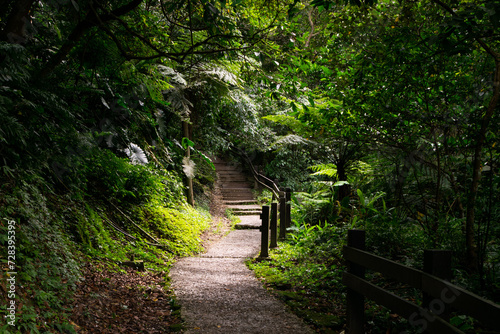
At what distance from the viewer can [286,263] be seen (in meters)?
6.45

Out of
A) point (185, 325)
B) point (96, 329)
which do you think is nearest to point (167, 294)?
point (185, 325)

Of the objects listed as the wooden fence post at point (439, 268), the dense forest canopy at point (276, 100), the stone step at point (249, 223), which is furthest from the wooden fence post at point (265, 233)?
the wooden fence post at point (439, 268)

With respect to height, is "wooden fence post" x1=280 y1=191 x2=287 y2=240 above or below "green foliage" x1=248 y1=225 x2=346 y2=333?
above

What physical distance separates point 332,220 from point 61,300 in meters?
5.85

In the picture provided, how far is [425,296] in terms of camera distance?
2.46 m

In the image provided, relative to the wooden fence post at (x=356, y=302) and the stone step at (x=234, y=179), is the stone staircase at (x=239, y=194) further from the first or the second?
the wooden fence post at (x=356, y=302)

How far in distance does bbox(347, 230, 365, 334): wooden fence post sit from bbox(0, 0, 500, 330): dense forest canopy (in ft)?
4.84

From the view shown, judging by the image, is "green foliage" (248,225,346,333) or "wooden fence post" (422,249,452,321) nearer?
"wooden fence post" (422,249,452,321)

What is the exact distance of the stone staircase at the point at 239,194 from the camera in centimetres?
1329

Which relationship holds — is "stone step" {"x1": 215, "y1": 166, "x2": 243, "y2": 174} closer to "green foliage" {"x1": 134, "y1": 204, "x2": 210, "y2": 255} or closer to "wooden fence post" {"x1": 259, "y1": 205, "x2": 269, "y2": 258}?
"green foliage" {"x1": 134, "y1": 204, "x2": 210, "y2": 255}

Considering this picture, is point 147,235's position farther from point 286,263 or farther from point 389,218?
point 389,218

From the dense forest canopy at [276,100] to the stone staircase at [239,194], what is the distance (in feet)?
18.7

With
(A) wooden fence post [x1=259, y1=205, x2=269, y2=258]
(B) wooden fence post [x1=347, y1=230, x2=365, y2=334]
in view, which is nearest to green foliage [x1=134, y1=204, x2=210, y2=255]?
→ (A) wooden fence post [x1=259, y1=205, x2=269, y2=258]

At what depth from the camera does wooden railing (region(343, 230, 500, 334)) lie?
1.96 m
